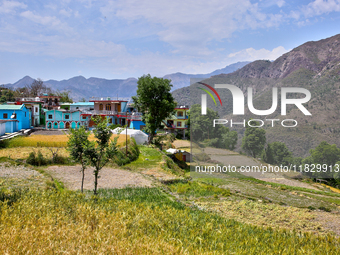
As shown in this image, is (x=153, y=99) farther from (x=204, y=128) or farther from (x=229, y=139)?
(x=229, y=139)

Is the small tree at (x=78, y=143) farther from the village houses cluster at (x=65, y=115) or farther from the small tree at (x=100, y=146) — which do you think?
the village houses cluster at (x=65, y=115)

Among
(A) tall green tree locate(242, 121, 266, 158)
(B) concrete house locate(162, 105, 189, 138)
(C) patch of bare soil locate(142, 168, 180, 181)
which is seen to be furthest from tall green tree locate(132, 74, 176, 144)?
(B) concrete house locate(162, 105, 189, 138)

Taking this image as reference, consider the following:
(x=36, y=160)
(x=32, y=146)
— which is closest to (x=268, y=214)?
(x=36, y=160)

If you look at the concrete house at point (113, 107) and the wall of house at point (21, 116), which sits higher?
the concrete house at point (113, 107)

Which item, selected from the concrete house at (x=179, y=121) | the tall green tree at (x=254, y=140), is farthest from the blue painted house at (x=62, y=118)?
the tall green tree at (x=254, y=140)

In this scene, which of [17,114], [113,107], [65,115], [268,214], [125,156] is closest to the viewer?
[268,214]

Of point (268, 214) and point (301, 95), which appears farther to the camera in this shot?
point (301, 95)

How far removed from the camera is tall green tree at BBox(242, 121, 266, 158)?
716 inches

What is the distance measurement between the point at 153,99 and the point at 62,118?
21.0 meters

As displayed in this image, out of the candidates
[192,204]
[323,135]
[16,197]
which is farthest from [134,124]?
[16,197]

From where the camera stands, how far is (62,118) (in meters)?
45.2

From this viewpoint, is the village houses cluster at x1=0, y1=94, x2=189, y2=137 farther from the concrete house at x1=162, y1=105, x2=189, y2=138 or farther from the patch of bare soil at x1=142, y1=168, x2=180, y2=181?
the patch of bare soil at x1=142, y1=168, x2=180, y2=181

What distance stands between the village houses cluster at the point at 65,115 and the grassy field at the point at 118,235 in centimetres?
2731

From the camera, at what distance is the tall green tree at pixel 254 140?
59.7 ft
